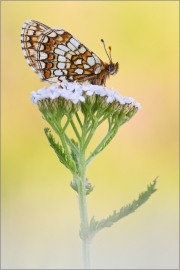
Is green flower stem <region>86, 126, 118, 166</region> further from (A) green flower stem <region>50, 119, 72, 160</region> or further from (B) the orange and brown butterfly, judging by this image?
(B) the orange and brown butterfly

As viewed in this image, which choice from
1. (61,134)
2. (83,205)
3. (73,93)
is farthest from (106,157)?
(83,205)

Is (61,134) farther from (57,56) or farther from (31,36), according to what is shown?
(31,36)

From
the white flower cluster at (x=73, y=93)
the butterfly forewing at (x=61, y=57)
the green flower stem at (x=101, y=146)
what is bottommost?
the green flower stem at (x=101, y=146)

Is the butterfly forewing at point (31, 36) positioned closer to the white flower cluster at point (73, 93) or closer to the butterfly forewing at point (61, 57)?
the butterfly forewing at point (61, 57)

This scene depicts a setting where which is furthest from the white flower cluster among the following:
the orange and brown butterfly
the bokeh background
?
the bokeh background

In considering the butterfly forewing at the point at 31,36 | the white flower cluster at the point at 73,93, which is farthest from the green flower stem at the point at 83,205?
the butterfly forewing at the point at 31,36
